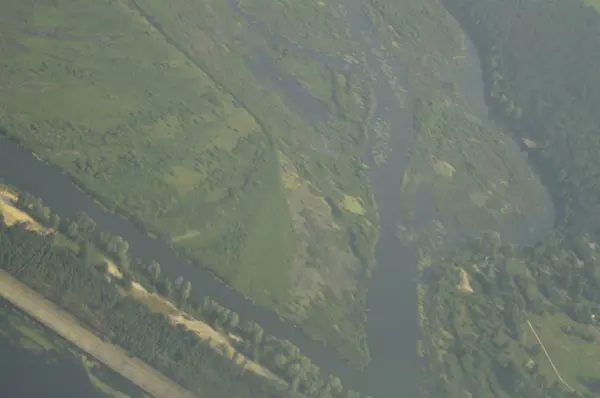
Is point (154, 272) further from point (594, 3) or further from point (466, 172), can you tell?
point (594, 3)

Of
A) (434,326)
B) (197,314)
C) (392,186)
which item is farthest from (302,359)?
(392,186)

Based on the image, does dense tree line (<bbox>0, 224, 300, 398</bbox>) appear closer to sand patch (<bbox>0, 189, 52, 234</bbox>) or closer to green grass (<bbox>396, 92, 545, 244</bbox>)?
sand patch (<bbox>0, 189, 52, 234</bbox>)

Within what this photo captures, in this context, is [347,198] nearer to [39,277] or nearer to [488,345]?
[488,345]

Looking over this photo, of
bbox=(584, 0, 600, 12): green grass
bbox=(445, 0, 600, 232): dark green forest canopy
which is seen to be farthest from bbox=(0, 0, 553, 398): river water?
bbox=(584, 0, 600, 12): green grass

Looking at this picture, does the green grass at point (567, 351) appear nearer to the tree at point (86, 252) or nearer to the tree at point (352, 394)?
the tree at point (352, 394)

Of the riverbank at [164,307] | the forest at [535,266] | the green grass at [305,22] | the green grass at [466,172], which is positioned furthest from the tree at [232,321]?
the green grass at [305,22]

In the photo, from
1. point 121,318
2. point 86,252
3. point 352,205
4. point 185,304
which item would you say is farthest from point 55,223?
point 352,205
